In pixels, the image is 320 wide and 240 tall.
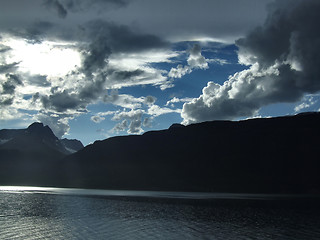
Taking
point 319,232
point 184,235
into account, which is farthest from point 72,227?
point 319,232

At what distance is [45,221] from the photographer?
228 ft

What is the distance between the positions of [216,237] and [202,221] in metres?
19.9

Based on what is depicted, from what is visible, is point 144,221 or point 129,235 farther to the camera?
point 144,221

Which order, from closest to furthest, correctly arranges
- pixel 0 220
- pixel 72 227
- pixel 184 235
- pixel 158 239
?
pixel 158 239 < pixel 184 235 < pixel 72 227 < pixel 0 220

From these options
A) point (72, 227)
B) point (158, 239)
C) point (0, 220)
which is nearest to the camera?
point (158, 239)

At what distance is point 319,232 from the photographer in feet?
186

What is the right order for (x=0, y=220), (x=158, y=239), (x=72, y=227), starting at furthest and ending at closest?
(x=0, y=220)
(x=72, y=227)
(x=158, y=239)

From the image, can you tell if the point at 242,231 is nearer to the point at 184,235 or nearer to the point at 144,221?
the point at 184,235

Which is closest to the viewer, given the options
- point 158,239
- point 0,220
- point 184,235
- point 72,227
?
point 158,239

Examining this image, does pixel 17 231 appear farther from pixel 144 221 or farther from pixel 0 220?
pixel 144 221

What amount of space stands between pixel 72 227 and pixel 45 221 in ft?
36.0

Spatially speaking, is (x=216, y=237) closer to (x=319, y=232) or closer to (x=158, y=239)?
(x=158, y=239)

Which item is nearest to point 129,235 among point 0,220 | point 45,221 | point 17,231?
point 17,231

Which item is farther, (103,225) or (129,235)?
(103,225)
